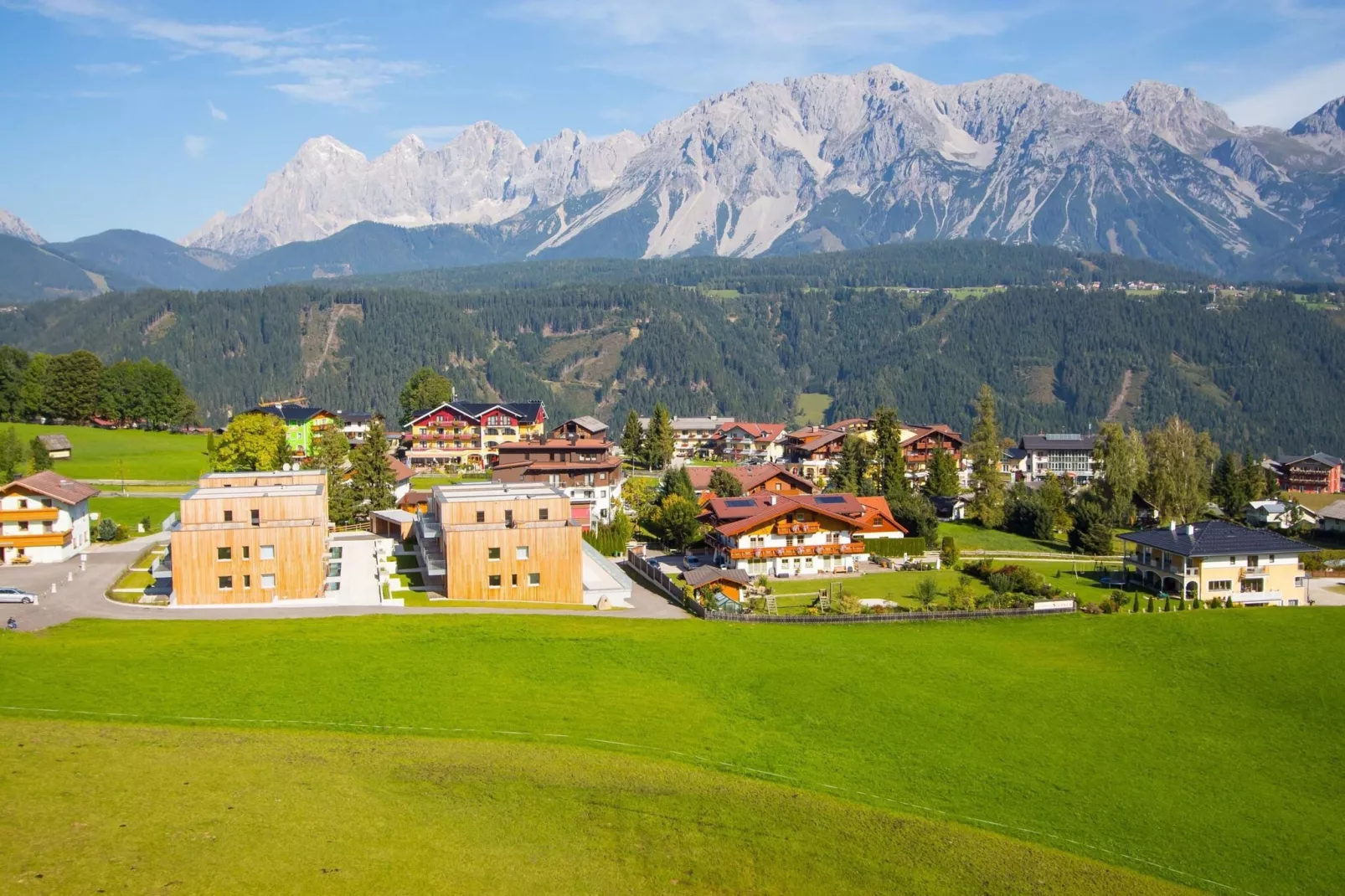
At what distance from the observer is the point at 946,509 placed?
89.2 metres

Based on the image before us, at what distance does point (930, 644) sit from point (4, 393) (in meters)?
105

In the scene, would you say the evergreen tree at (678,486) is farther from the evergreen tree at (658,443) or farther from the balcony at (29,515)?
the balcony at (29,515)

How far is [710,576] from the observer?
57156mm

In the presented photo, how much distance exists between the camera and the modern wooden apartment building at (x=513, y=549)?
5072 centimetres

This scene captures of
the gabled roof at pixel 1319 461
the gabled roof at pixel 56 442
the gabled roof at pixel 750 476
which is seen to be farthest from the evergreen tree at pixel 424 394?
the gabled roof at pixel 1319 461

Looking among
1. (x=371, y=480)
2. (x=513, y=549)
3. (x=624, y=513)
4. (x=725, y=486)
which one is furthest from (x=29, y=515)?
(x=725, y=486)

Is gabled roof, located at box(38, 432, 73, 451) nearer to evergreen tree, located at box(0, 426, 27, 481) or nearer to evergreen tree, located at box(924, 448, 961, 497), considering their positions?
evergreen tree, located at box(0, 426, 27, 481)

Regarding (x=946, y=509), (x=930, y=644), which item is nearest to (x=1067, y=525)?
(x=946, y=509)

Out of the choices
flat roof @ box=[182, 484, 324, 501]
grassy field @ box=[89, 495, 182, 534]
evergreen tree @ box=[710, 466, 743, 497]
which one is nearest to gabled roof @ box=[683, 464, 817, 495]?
evergreen tree @ box=[710, 466, 743, 497]

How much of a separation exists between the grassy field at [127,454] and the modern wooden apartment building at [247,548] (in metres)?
43.3

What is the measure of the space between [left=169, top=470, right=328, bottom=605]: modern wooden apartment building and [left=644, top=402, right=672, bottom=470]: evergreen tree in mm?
63281

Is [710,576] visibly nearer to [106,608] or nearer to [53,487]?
[106,608]

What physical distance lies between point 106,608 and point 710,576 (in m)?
27.4

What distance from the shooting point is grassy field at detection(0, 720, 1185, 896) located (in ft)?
69.2
